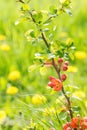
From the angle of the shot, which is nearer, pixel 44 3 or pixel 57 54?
pixel 57 54

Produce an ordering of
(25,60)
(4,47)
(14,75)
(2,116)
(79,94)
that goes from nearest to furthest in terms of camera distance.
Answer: (2,116)
(79,94)
(14,75)
(25,60)
(4,47)

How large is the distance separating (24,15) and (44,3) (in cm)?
271

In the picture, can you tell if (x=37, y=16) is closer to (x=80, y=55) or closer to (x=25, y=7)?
(x=25, y=7)

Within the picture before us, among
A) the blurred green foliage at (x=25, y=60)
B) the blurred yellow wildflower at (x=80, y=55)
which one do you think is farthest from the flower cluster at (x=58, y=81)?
the blurred yellow wildflower at (x=80, y=55)

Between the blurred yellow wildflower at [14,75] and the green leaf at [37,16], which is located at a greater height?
the green leaf at [37,16]

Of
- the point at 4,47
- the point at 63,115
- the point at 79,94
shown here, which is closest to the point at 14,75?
the point at 4,47

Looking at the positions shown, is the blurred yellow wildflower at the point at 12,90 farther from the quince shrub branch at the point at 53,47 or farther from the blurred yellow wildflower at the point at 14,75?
the quince shrub branch at the point at 53,47

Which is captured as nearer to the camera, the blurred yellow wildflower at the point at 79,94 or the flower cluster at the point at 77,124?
the flower cluster at the point at 77,124

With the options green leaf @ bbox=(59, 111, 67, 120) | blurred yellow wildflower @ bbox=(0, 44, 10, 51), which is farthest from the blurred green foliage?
green leaf @ bbox=(59, 111, 67, 120)

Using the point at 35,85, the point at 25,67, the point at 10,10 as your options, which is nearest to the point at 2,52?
the point at 25,67

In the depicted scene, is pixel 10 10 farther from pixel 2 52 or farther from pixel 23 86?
pixel 23 86

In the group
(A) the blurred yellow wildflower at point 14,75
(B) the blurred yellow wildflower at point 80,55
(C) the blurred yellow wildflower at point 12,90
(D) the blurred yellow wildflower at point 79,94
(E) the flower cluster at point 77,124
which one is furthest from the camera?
(B) the blurred yellow wildflower at point 80,55

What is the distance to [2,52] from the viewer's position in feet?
9.95

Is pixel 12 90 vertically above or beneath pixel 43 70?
beneath
